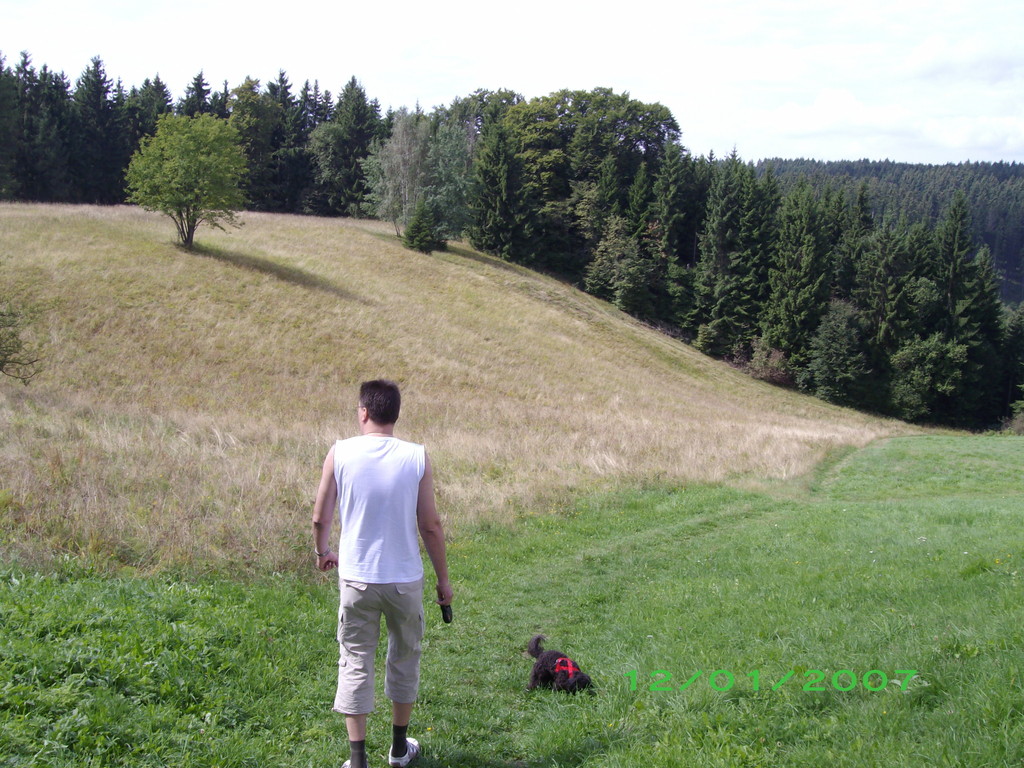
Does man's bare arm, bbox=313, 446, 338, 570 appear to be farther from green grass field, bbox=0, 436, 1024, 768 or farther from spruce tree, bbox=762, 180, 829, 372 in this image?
spruce tree, bbox=762, 180, 829, 372

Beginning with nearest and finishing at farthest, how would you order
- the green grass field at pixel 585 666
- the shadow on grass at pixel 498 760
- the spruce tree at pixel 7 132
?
the green grass field at pixel 585 666
the shadow on grass at pixel 498 760
the spruce tree at pixel 7 132

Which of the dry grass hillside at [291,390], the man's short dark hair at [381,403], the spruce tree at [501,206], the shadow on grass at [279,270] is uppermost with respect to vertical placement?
the spruce tree at [501,206]

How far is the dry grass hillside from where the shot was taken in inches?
327

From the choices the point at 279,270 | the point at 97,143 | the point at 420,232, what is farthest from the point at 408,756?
the point at 97,143

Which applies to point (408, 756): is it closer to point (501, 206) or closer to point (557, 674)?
point (557, 674)

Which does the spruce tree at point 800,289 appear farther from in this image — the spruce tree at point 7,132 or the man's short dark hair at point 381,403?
the spruce tree at point 7,132

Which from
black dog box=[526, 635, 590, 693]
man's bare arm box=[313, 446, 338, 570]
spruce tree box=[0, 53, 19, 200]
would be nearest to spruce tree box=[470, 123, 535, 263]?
spruce tree box=[0, 53, 19, 200]

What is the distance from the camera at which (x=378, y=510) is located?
394 cm

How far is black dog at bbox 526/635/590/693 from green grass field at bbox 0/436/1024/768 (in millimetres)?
102

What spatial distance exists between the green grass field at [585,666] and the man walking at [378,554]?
476mm

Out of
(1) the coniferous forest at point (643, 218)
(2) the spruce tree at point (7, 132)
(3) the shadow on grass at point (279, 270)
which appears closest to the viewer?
(3) the shadow on grass at point (279, 270)

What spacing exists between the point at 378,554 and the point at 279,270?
36.8m

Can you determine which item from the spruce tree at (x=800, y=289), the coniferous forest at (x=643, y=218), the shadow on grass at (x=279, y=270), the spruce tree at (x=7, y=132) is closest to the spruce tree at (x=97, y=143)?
the coniferous forest at (x=643, y=218)

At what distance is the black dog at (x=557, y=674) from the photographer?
16.3 feet
